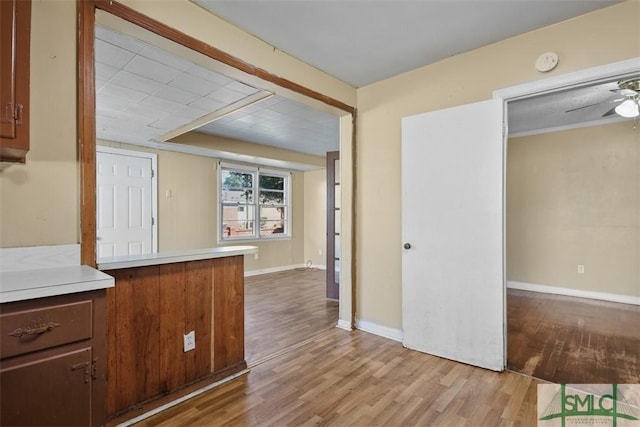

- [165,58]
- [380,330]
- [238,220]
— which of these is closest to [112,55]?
[165,58]

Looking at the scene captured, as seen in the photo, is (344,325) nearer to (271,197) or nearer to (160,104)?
(160,104)

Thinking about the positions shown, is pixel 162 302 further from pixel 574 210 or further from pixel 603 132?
pixel 603 132

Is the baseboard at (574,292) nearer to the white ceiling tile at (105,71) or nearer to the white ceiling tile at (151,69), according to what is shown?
the white ceiling tile at (151,69)

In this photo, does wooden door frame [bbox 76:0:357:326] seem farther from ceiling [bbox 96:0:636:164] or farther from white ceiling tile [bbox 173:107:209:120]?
white ceiling tile [bbox 173:107:209:120]

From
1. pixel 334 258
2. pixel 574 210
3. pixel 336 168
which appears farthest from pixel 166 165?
pixel 574 210

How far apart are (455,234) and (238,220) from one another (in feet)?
14.8

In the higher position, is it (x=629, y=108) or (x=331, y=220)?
(x=629, y=108)

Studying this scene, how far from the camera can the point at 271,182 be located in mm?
6770

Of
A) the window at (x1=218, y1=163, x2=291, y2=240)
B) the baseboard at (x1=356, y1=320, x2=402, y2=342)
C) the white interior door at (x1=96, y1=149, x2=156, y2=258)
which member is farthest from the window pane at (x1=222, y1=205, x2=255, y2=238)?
the baseboard at (x1=356, y1=320, x2=402, y2=342)

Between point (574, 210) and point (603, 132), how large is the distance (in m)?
1.11

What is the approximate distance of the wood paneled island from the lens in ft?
5.73

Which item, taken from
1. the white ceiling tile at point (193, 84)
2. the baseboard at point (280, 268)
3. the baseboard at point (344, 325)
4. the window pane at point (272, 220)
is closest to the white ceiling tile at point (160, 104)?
the white ceiling tile at point (193, 84)

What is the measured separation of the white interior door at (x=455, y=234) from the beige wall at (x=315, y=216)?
4261 millimetres

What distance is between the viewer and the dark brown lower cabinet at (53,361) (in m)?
1.01
